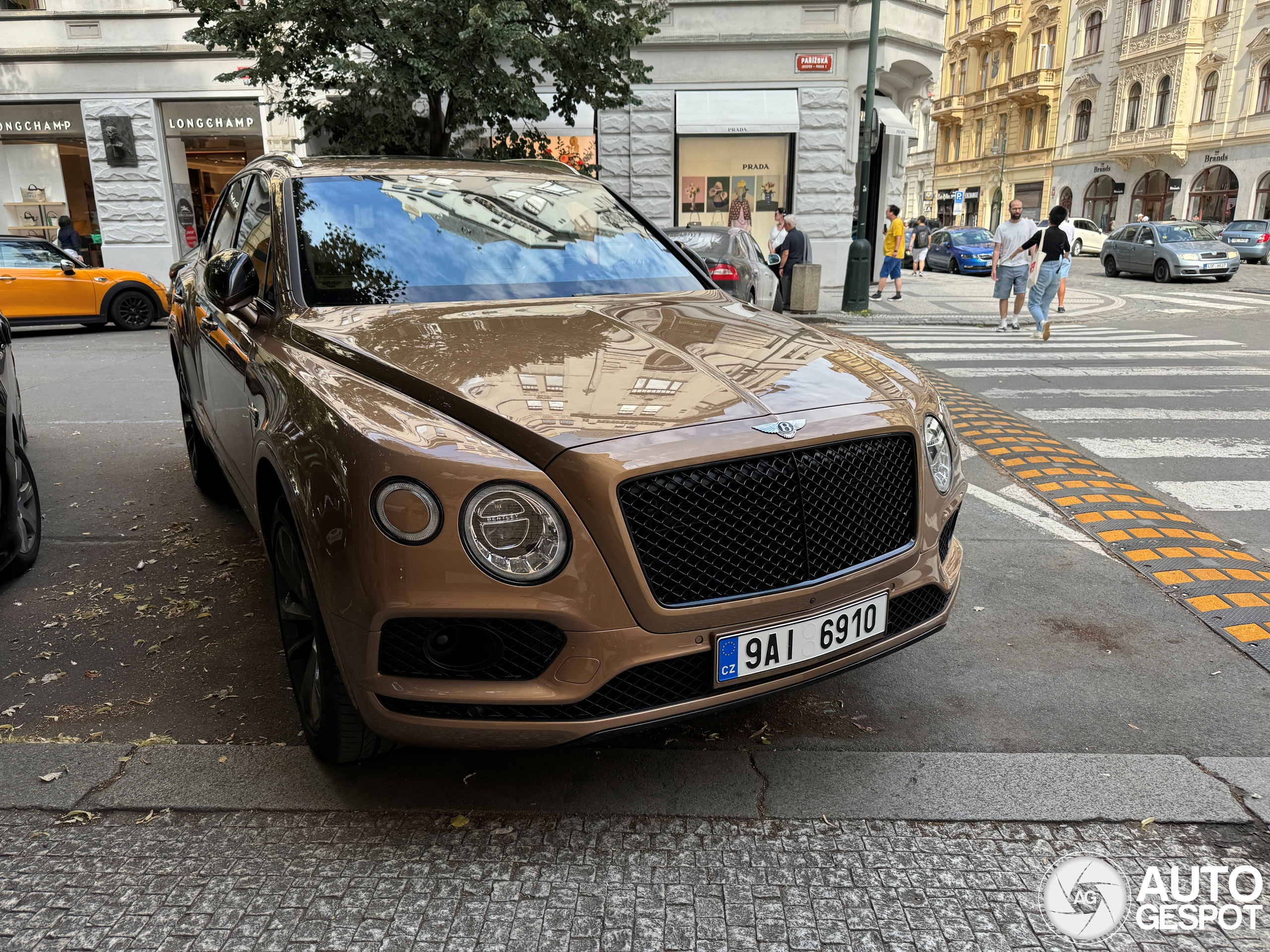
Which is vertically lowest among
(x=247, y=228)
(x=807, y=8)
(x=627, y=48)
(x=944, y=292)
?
Answer: (x=944, y=292)

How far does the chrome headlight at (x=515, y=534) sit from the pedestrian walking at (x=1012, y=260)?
42.3ft

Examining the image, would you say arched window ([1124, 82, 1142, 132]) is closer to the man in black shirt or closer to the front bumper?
the man in black shirt

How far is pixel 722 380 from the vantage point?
8.64 feet

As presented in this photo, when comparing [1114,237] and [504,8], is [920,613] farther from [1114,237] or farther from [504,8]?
[1114,237]

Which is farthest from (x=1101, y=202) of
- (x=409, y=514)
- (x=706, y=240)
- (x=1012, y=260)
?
(x=409, y=514)

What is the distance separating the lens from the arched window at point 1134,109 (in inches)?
1901

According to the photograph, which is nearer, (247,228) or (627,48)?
(247,228)

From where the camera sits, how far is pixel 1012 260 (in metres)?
14.1

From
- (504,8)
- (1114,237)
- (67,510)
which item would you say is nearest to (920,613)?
(67,510)

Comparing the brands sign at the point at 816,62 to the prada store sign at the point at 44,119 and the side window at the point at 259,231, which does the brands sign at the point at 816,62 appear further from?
the side window at the point at 259,231

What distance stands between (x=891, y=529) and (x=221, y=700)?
7.77ft

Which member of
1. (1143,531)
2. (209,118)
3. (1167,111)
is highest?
(1167,111)

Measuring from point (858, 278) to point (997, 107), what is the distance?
2069 inches

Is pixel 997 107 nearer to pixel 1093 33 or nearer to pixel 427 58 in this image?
pixel 1093 33
